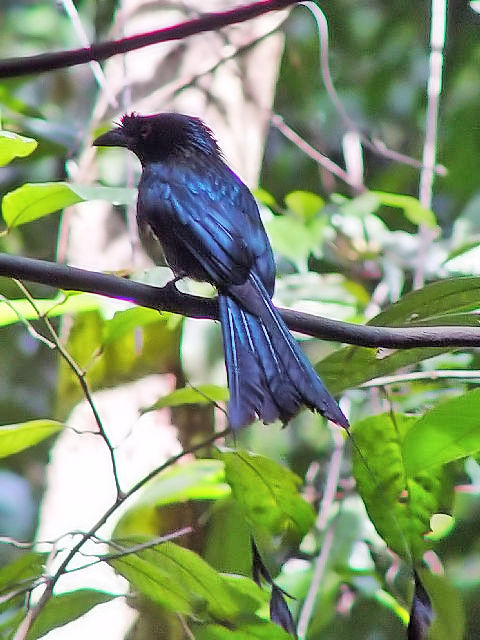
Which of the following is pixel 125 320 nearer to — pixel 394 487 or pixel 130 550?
pixel 130 550

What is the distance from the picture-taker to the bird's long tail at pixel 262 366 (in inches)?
52.7

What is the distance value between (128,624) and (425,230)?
5.07 ft

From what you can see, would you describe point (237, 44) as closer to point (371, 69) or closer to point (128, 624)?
point (371, 69)

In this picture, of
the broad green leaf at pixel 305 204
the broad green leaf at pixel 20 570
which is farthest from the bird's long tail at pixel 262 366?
the broad green leaf at pixel 305 204

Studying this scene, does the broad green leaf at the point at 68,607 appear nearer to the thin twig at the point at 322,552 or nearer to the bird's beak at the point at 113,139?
the thin twig at the point at 322,552

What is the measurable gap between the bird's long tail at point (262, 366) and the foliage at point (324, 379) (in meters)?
0.09

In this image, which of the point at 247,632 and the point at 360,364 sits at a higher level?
the point at 360,364

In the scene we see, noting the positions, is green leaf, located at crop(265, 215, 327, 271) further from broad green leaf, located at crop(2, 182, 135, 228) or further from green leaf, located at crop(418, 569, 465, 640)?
green leaf, located at crop(418, 569, 465, 640)

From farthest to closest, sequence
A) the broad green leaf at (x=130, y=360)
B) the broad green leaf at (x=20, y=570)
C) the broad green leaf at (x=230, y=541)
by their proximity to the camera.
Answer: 1. the broad green leaf at (x=130, y=360)
2. the broad green leaf at (x=230, y=541)
3. the broad green leaf at (x=20, y=570)

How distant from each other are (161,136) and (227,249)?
755 millimetres

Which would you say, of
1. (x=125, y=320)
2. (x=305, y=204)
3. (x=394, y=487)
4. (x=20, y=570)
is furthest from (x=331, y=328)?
(x=305, y=204)

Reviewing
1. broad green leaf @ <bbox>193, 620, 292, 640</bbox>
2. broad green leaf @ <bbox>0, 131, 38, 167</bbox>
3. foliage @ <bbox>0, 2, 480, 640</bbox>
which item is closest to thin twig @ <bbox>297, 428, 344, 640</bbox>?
foliage @ <bbox>0, 2, 480, 640</bbox>

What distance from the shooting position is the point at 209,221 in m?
1.93

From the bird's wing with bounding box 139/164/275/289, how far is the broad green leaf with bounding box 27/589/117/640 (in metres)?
0.64
